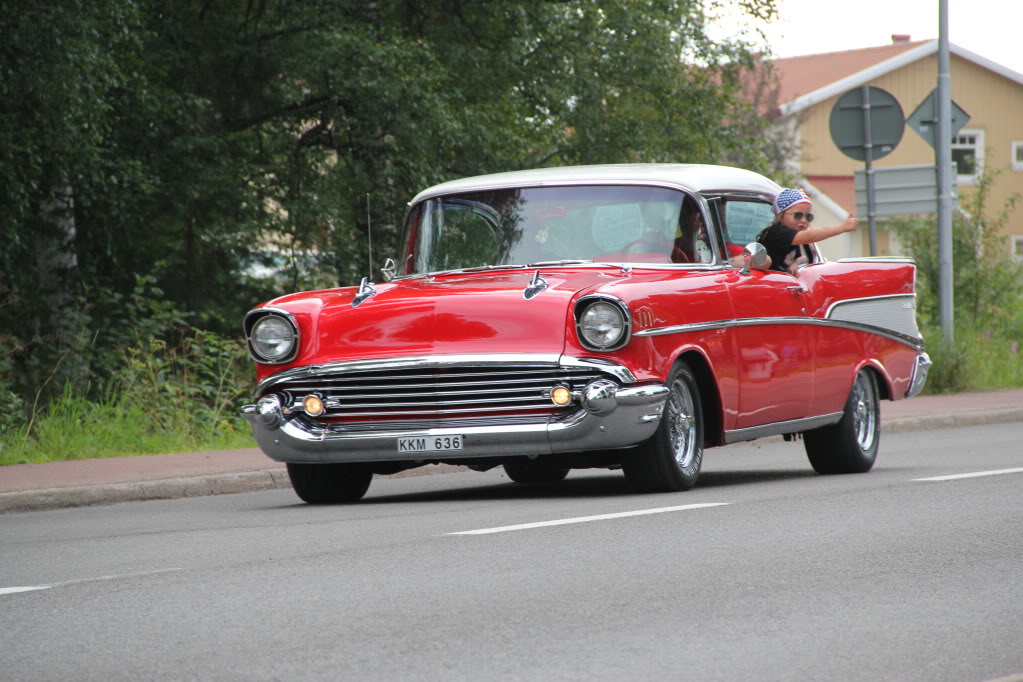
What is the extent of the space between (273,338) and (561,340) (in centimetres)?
166

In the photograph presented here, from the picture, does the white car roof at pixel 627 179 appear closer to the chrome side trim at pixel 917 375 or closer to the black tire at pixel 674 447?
the black tire at pixel 674 447

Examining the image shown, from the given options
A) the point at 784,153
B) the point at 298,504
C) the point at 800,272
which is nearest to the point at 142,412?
the point at 298,504

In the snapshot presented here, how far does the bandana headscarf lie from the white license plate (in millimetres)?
3260

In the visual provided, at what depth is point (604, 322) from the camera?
9102 mm

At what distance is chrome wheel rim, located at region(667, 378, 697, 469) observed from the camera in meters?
9.54

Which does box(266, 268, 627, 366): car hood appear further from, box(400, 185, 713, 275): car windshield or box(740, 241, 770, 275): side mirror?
box(740, 241, 770, 275): side mirror

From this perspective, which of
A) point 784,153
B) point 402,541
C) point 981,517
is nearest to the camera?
point 402,541

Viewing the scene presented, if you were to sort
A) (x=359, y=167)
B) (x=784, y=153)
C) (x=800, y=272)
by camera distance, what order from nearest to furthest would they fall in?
(x=800, y=272)
(x=359, y=167)
(x=784, y=153)

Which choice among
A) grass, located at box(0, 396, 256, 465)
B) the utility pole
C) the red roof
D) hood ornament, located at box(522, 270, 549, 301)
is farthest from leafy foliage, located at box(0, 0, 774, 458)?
the red roof

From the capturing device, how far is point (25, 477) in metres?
11.8

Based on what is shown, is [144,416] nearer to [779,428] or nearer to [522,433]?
[779,428]

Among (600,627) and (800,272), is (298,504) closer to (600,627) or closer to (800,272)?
(800,272)

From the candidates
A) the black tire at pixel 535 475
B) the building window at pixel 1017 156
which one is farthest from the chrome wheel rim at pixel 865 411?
the building window at pixel 1017 156

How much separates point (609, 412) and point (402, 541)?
5.54 ft
